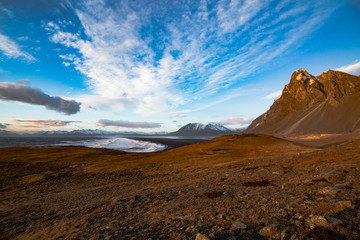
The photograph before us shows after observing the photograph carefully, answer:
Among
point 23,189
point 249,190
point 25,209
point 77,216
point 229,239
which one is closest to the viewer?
point 229,239

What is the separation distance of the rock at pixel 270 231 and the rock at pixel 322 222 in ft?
3.06

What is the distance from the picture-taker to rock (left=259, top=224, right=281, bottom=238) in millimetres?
4682

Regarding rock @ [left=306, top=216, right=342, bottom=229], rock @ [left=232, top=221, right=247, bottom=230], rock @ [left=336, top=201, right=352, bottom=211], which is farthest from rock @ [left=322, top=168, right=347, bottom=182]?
rock @ [left=232, top=221, right=247, bottom=230]

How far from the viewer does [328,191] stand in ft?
23.4

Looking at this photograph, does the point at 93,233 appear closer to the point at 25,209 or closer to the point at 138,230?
the point at 138,230

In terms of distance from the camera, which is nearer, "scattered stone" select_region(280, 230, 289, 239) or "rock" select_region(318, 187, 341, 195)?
"scattered stone" select_region(280, 230, 289, 239)

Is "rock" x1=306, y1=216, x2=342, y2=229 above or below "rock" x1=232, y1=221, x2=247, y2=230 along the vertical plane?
above

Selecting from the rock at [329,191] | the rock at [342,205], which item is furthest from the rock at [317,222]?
the rock at [329,191]

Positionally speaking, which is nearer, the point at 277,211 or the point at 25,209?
the point at 277,211

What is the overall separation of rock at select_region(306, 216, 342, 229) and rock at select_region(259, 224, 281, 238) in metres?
0.93

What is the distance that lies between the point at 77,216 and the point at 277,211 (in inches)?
375

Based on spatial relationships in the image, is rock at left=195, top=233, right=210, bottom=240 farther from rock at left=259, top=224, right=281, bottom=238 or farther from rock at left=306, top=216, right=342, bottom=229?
rock at left=306, top=216, right=342, bottom=229

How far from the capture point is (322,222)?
187 inches

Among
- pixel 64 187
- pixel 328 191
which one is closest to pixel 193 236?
pixel 328 191
